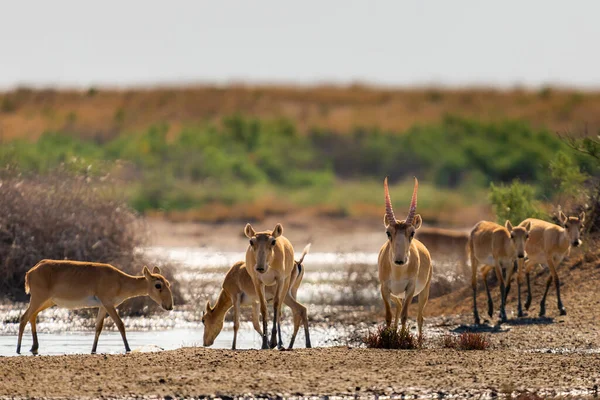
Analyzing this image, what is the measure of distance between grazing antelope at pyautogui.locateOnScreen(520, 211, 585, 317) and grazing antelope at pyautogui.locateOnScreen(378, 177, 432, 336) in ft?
14.3

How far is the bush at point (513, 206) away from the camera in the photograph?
26797 mm

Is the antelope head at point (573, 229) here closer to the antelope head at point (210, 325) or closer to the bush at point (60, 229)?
the antelope head at point (210, 325)

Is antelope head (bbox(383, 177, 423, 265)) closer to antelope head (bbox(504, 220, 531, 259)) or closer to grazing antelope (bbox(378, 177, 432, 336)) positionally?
grazing antelope (bbox(378, 177, 432, 336))

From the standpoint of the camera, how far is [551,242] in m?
22.6

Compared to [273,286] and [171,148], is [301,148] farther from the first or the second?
[273,286]

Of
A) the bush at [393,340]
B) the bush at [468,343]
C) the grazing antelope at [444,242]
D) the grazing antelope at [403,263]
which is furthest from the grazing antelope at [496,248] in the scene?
the grazing antelope at [444,242]

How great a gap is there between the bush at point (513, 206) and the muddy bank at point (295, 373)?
A: 1038 centimetres

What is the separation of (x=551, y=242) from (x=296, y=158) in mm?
30685

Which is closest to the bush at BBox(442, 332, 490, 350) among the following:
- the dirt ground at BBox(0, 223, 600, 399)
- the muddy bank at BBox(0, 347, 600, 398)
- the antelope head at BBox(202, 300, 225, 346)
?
the dirt ground at BBox(0, 223, 600, 399)

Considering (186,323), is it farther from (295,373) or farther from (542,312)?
(295,373)

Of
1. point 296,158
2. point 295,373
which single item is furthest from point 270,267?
point 296,158

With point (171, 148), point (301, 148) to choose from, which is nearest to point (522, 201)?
point (171, 148)

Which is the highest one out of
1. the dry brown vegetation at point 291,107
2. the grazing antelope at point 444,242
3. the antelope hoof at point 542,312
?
the dry brown vegetation at point 291,107

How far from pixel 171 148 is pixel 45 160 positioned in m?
10.0
